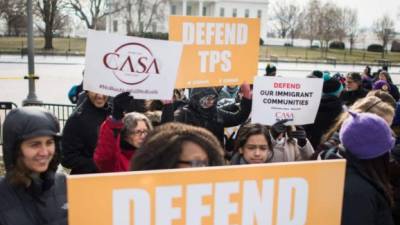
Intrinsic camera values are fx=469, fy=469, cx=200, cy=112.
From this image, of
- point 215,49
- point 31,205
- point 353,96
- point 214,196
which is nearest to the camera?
point 214,196

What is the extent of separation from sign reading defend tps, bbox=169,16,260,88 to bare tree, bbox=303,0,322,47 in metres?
63.4

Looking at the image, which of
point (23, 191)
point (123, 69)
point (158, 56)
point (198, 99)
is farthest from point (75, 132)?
point (23, 191)

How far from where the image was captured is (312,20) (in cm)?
6850

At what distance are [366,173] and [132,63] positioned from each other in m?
2.50

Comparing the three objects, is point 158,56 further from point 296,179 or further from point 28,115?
point 296,179

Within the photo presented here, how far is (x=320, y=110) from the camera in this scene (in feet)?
17.9

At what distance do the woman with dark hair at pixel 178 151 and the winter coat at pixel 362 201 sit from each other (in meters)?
0.80

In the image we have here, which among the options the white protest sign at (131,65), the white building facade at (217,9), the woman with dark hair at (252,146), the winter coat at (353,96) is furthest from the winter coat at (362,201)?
the white building facade at (217,9)

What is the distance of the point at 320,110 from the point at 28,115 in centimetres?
375

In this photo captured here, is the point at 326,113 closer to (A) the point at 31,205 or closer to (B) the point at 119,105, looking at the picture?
(B) the point at 119,105

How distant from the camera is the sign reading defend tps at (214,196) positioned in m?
1.69

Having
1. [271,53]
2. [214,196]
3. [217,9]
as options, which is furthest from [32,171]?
[217,9]

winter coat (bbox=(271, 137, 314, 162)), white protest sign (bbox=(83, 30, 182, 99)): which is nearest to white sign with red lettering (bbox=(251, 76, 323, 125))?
winter coat (bbox=(271, 137, 314, 162))

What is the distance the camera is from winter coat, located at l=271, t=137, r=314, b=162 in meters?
4.15
